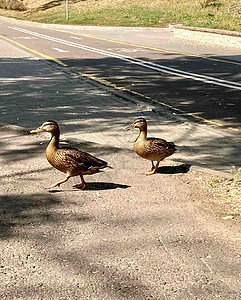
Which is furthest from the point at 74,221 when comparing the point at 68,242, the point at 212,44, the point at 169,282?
the point at 212,44

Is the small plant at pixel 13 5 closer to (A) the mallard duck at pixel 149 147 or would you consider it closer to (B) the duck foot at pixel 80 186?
(A) the mallard duck at pixel 149 147

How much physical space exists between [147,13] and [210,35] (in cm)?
1747

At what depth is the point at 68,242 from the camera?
16.6 ft

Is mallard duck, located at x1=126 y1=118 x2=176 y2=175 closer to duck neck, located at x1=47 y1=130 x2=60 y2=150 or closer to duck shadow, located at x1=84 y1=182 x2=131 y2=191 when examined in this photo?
duck shadow, located at x1=84 y1=182 x2=131 y2=191

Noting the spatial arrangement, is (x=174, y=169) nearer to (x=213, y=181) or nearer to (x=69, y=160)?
(x=213, y=181)

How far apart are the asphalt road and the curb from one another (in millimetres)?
705

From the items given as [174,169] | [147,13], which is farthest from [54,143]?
[147,13]

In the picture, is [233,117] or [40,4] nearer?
[233,117]

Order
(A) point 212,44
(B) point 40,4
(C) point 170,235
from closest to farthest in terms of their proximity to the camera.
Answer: (C) point 170,235 → (A) point 212,44 → (B) point 40,4

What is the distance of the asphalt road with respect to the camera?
12.5m

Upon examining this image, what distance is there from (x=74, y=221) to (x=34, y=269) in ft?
3.48


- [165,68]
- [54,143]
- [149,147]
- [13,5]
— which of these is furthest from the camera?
[13,5]

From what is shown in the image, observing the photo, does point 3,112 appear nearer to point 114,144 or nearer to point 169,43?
point 114,144

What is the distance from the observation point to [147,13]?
44906 millimetres
